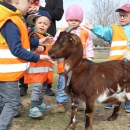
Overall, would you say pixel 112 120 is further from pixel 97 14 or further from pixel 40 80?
pixel 97 14

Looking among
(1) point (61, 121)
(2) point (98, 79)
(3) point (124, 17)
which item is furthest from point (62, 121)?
(3) point (124, 17)

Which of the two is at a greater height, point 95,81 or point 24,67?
point 24,67

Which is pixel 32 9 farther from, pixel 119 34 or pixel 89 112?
pixel 89 112

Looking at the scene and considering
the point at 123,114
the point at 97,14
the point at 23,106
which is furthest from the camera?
the point at 97,14

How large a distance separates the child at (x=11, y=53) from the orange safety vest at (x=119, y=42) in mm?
2056

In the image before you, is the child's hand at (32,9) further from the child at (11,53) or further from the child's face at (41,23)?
the child at (11,53)

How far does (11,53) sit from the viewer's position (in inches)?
125

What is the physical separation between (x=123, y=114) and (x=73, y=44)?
196cm

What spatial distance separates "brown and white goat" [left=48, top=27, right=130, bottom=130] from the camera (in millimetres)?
3684

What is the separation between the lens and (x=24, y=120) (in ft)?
14.5

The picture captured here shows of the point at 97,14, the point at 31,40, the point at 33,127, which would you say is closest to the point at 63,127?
the point at 33,127

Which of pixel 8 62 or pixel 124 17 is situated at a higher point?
pixel 124 17

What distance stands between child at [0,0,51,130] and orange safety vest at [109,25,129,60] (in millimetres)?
2056

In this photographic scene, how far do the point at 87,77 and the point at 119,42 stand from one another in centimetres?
137
